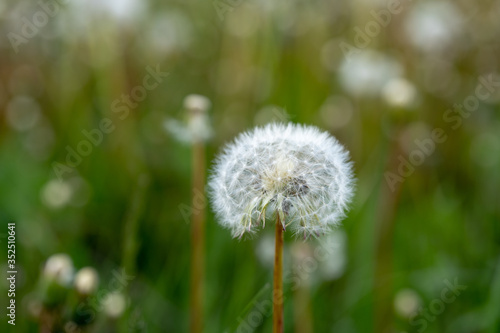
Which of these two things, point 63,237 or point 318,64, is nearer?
point 63,237

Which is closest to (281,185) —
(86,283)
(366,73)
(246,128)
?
(86,283)

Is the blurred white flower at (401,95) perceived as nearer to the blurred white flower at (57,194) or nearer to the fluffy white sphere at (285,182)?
the fluffy white sphere at (285,182)

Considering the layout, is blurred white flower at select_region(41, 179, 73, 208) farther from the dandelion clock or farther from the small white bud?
the dandelion clock

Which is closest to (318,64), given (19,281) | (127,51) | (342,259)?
(127,51)

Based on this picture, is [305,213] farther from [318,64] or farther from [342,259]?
[318,64]

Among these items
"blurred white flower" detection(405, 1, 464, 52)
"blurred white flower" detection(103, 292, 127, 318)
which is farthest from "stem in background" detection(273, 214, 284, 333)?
"blurred white flower" detection(405, 1, 464, 52)

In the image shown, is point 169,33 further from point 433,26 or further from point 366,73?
point 433,26

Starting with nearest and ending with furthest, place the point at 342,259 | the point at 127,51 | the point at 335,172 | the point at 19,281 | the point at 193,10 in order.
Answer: the point at 335,172
the point at 19,281
the point at 342,259
the point at 127,51
the point at 193,10

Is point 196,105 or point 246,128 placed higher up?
point 246,128
